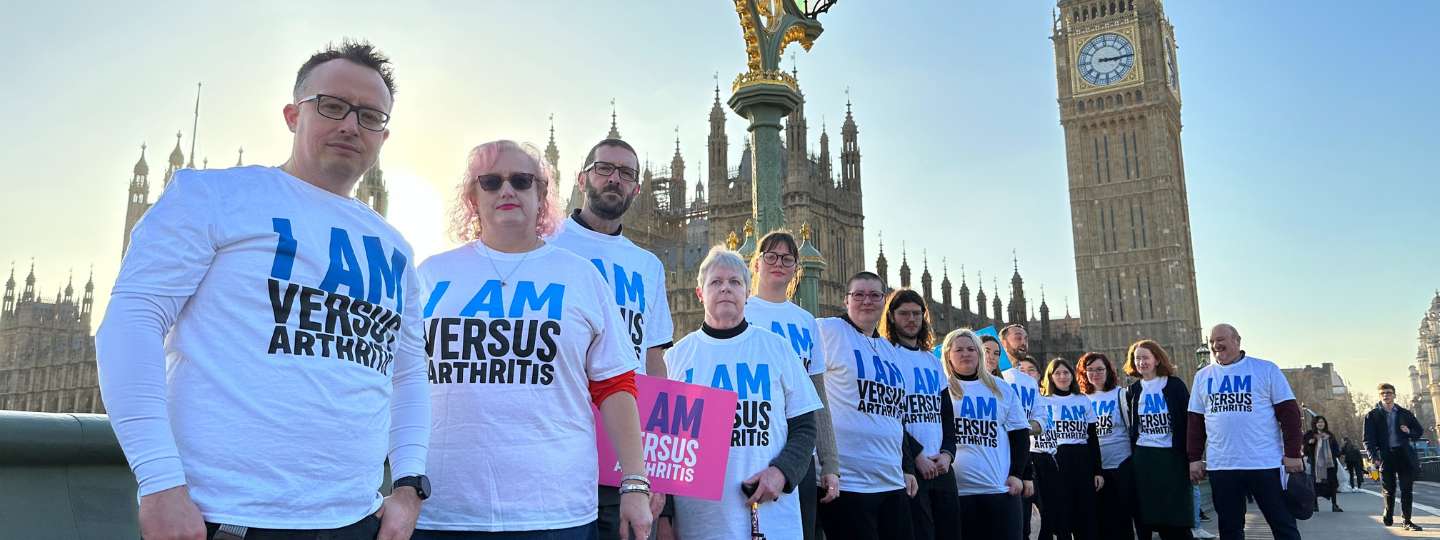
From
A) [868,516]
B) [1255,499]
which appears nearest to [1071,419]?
[1255,499]

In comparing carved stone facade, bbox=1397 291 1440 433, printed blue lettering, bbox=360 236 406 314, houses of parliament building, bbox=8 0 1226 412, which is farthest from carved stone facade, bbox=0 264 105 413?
carved stone facade, bbox=1397 291 1440 433

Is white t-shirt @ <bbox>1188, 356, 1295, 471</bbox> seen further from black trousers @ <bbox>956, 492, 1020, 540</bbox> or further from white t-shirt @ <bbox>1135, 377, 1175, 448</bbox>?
black trousers @ <bbox>956, 492, 1020, 540</bbox>

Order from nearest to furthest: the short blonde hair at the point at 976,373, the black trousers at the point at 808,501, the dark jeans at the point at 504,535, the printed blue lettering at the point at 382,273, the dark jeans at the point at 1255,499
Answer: the printed blue lettering at the point at 382,273, the dark jeans at the point at 504,535, the black trousers at the point at 808,501, the short blonde hair at the point at 976,373, the dark jeans at the point at 1255,499

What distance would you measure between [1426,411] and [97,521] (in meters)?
148

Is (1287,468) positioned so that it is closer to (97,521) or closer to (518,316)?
(518,316)

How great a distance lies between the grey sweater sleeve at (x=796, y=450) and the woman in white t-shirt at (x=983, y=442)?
1.64 meters

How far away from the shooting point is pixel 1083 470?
7.38 m

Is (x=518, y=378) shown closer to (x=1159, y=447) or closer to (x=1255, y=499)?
(x=1255, y=499)

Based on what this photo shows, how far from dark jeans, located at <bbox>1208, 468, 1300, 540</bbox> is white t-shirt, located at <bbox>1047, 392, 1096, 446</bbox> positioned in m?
1.04

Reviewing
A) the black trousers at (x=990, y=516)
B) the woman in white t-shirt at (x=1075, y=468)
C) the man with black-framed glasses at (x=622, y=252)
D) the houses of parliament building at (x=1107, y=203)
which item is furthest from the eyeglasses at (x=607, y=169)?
the houses of parliament building at (x=1107, y=203)

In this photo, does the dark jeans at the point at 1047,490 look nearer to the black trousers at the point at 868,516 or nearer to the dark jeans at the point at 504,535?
the black trousers at the point at 868,516

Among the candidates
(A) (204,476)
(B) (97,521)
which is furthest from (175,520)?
(B) (97,521)

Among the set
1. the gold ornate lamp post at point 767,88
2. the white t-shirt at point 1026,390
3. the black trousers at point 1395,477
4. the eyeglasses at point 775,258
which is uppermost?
the gold ornate lamp post at point 767,88

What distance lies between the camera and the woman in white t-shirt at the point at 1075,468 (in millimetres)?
7289
